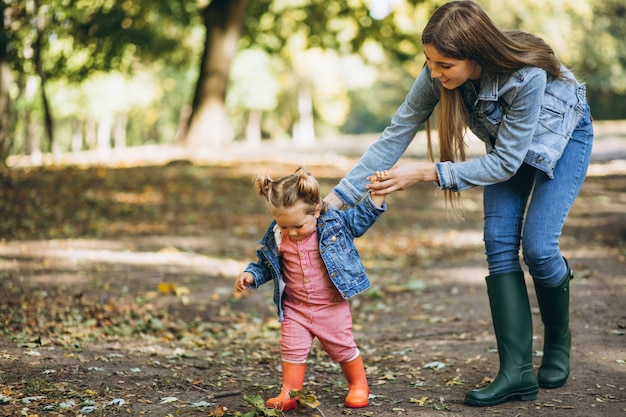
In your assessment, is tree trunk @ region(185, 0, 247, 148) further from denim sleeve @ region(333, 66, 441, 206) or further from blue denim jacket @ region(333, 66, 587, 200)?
blue denim jacket @ region(333, 66, 587, 200)

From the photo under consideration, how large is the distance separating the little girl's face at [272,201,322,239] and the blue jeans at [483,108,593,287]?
0.89 meters

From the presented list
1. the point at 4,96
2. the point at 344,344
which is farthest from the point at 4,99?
the point at 344,344

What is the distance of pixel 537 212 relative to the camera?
338 cm

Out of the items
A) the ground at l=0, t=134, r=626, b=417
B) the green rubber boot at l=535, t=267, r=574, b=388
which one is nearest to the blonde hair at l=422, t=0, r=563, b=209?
the green rubber boot at l=535, t=267, r=574, b=388

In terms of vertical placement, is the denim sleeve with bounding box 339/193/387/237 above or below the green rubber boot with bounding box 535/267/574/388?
above

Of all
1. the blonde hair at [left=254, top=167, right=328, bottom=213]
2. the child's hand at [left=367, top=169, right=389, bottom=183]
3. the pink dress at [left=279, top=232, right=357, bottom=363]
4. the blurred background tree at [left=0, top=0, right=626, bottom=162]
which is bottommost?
the pink dress at [left=279, top=232, right=357, bottom=363]

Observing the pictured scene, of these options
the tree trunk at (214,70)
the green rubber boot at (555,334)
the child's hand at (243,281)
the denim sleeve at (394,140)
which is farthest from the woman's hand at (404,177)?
the tree trunk at (214,70)

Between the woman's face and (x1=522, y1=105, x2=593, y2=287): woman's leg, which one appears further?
(x1=522, y1=105, x2=593, y2=287): woman's leg

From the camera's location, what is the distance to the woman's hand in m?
3.20

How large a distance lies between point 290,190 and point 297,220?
5.7 inches

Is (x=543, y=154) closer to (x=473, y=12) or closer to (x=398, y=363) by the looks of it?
(x=473, y=12)

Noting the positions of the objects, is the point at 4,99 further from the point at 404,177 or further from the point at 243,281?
the point at 404,177

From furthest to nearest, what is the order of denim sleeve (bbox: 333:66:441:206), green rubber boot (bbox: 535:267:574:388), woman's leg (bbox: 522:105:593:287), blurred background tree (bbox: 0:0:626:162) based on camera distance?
blurred background tree (bbox: 0:0:626:162)
green rubber boot (bbox: 535:267:574:388)
denim sleeve (bbox: 333:66:441:206)
woman's leg (bbox: 522:105:593:287)

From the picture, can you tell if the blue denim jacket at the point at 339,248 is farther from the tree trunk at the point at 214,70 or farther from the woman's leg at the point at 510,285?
the tree trunk at the point at 214,70
